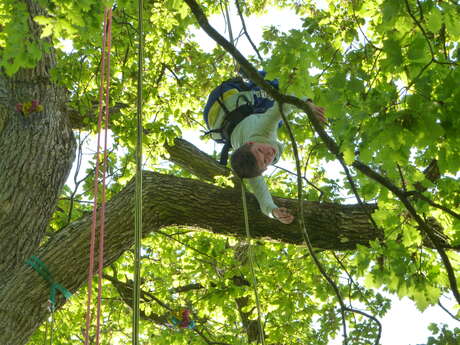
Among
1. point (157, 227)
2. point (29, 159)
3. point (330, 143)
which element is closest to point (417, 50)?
point (330, 143)

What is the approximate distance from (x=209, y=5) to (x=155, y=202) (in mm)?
2927

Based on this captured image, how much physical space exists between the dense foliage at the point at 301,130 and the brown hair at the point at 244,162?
43cm

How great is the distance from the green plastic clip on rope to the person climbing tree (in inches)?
54.1

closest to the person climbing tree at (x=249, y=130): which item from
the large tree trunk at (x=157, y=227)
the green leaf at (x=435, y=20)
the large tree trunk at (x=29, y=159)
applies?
the large tree trunk at (x=157, y=227)

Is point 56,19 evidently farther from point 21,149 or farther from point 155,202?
point 21,149

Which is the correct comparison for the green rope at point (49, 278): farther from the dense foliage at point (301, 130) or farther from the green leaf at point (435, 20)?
the green leaf at point (435, 20)

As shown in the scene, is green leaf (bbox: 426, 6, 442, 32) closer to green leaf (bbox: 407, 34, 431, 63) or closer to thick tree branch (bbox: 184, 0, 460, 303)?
green leaf (bbox: 407, 34, 431, 63)

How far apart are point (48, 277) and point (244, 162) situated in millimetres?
1481

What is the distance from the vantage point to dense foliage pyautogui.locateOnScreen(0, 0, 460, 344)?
194 cm

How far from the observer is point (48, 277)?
3.38 m

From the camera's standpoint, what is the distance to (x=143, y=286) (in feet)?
18.4

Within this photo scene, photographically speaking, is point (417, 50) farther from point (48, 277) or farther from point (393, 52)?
point (48, 277)

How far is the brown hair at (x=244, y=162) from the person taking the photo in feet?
11.3

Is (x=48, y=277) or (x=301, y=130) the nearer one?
(x=48, y=277)
